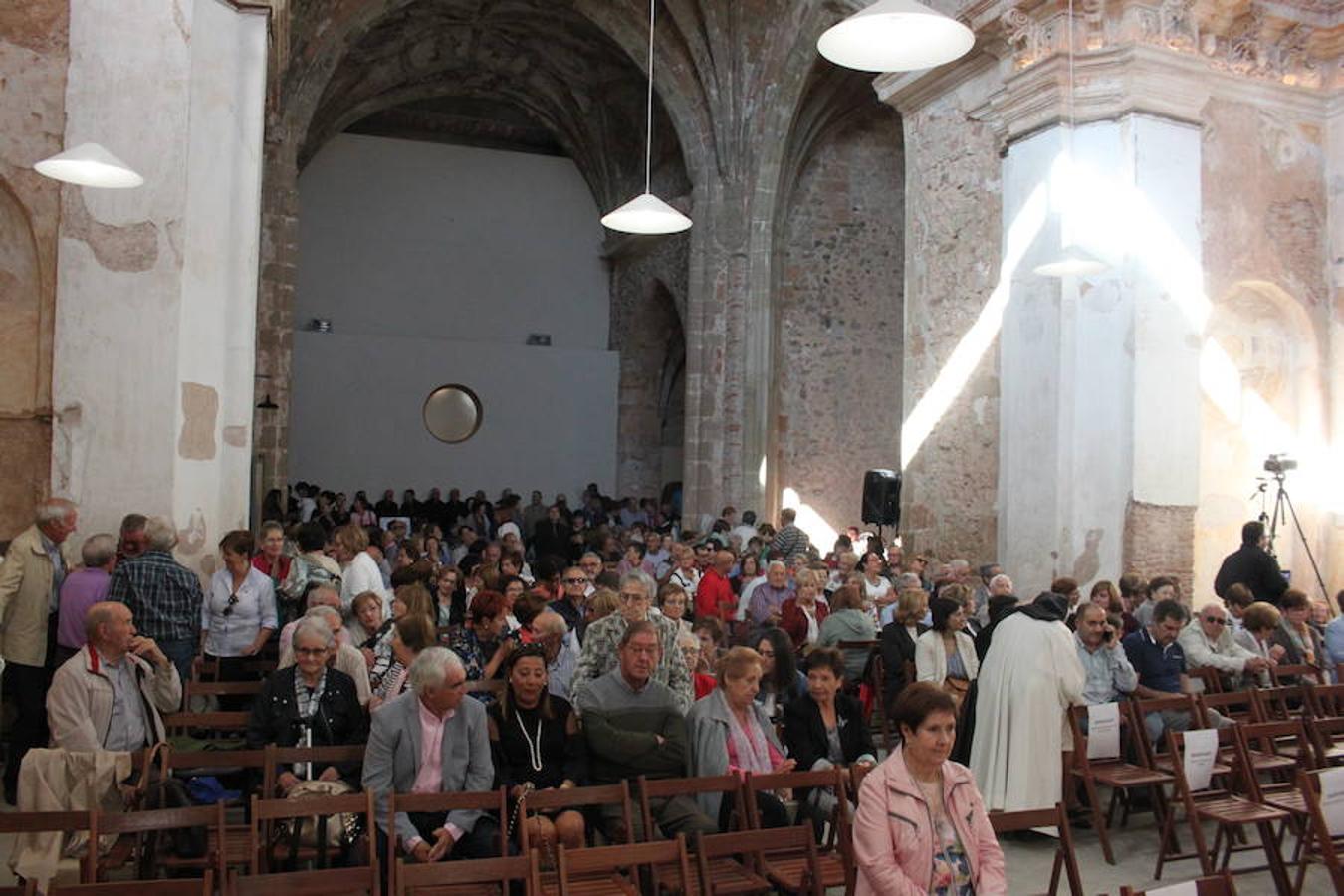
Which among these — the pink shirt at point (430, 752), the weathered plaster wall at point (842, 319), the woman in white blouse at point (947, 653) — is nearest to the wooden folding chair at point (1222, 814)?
the woman in white blouse at point (947, 653)

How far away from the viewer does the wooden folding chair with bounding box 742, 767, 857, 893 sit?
424 centimetres

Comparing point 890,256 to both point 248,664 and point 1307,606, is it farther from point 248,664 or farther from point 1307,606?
point 248,664

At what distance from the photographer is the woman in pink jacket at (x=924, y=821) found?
3.33m

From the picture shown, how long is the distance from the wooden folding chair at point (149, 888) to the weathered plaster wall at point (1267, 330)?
8.72m

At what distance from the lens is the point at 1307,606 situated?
789cm

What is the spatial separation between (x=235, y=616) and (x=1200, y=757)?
505cm

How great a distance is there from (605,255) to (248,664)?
57.2 feet

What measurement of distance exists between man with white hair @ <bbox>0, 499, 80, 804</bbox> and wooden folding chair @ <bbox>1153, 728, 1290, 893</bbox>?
558cm

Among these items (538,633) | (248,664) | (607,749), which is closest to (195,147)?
(248,664)

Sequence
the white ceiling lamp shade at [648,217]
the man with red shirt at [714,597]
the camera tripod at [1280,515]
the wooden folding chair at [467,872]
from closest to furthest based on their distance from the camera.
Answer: the wooden folding chair at [467,872]
the white ceiling lamp shade at [648,217]
the man with red shirt at [714,597]
the camera tripod at [1280,515]

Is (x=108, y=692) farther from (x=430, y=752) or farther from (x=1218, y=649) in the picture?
(x=1218, y=649)

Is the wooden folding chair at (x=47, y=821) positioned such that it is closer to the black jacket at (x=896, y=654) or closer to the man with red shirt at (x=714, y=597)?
the black jacket at (x=896, y=654)

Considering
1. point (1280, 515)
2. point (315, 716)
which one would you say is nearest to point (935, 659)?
point (315, 716)

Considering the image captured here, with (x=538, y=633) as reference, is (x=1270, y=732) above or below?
below
